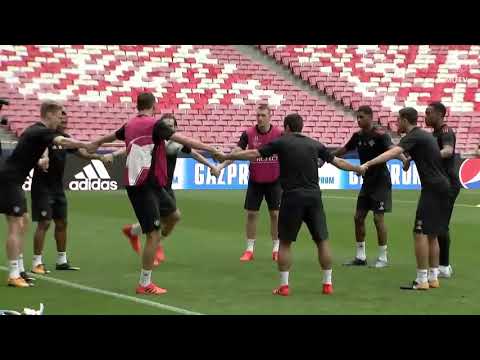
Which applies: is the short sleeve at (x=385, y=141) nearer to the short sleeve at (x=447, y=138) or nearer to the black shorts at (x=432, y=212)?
the short sleeve at (x=447, y=138)

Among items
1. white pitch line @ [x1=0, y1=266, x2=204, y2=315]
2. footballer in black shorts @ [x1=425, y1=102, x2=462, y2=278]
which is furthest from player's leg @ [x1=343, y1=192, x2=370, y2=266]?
white pitch line @ [x1=0, y1=266, x2=204, y2=315]

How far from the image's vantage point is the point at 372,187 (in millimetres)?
13539

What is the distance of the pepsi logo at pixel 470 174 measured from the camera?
101ft

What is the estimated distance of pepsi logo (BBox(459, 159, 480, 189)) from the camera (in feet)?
101

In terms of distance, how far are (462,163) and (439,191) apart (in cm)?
2036

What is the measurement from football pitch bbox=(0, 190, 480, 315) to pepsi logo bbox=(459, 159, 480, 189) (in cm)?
1052

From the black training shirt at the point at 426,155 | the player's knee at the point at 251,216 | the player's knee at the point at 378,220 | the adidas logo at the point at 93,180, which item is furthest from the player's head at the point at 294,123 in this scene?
the adidas logo at the point at 93,180

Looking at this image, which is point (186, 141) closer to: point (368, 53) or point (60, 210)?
point (60, 210)

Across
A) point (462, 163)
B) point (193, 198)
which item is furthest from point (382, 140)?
point (462, 163)

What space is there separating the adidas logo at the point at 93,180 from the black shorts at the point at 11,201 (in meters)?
17.0

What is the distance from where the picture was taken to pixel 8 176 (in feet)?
36.3

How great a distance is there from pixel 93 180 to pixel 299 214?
1836 cm

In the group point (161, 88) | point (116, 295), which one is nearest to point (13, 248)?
point (116, 295)

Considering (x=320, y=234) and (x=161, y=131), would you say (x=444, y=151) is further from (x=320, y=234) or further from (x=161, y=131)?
(x=161, y=131)
